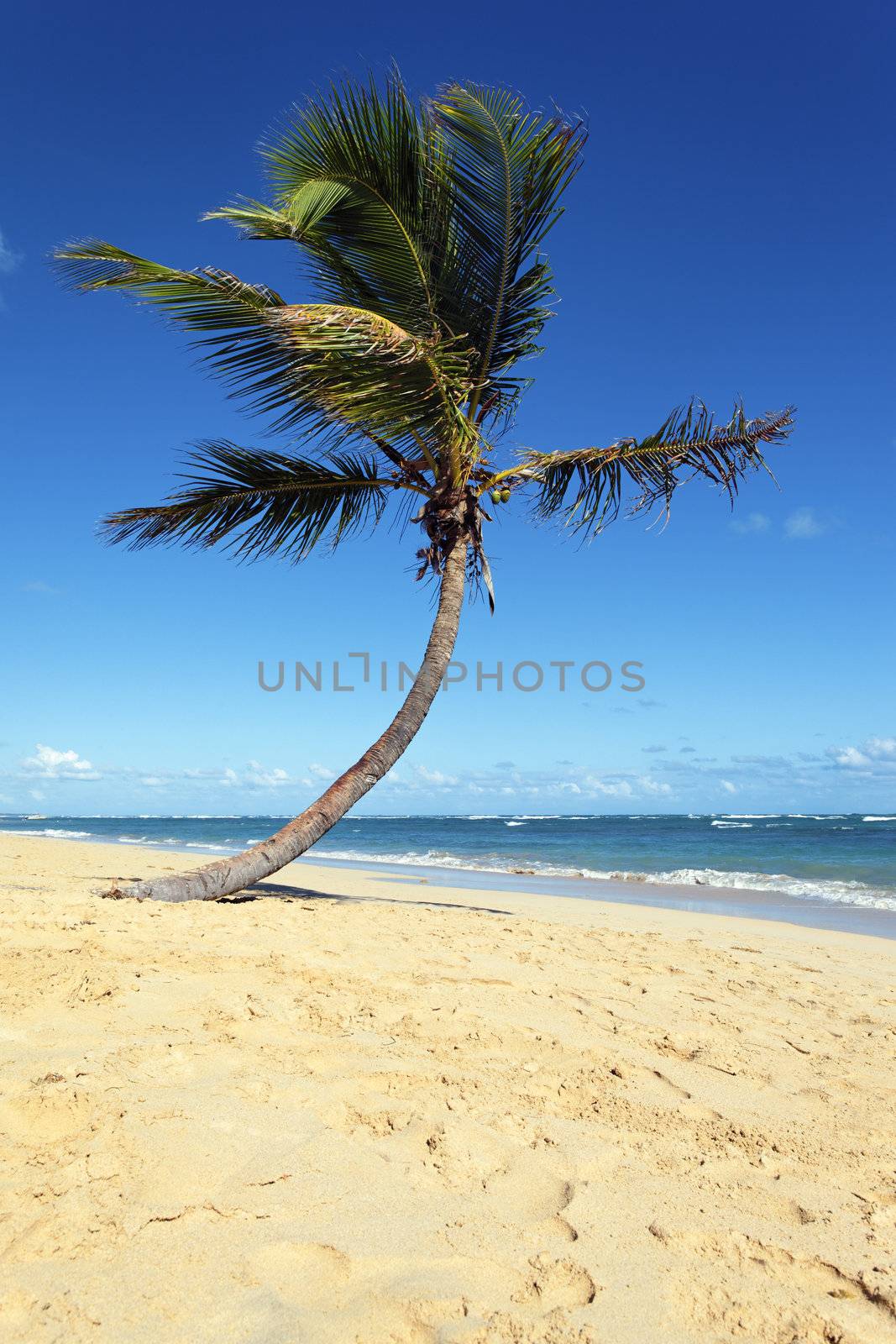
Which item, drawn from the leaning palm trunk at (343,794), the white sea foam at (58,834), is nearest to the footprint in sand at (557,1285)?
the leaning palm trunk at (343,794)

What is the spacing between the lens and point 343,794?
21.3 feet

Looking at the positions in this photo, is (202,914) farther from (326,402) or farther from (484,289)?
(484,289)

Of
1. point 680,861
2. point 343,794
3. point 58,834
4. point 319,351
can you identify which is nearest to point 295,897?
Answer: point 343,794

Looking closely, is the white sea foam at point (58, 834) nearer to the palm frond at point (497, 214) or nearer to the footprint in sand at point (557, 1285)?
the palm frond at point (497, 214)

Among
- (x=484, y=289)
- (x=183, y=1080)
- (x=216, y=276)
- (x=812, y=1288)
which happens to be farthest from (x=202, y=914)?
(x=484, y=289)

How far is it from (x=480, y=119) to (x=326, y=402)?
276 cm

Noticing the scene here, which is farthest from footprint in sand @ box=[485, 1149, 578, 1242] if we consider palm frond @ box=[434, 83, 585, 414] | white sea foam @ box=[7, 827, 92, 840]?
white sea foam @ box=[7, 827, 92, 840]

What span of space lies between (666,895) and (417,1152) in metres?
12.1

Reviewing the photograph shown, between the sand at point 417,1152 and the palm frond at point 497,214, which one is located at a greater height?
the palm frond at point 497,214

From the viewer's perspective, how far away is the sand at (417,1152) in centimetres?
169

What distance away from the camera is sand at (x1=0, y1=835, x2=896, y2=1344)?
1.69 m

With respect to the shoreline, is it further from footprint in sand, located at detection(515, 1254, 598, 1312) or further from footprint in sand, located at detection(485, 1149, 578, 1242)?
footprint in sand, located at detection(515, 1254, 598, 1312)

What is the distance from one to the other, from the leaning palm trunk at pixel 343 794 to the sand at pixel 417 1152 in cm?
157

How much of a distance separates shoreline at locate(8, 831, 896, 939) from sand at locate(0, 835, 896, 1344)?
6.67 meters
